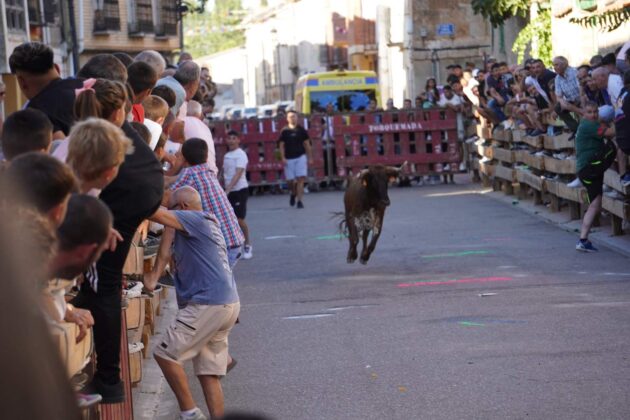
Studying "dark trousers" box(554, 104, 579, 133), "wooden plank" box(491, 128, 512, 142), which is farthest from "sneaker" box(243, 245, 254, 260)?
"wooden plank" box(491, 128, 512, 142)

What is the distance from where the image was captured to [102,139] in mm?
5055

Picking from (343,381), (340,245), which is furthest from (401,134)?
(343,381)

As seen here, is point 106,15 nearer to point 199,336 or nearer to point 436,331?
point 436,331

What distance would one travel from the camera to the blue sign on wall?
4634cm

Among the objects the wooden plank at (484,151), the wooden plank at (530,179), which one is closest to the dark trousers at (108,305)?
the wooden plank at (530,179)

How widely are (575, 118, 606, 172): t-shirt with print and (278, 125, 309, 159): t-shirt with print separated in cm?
1274

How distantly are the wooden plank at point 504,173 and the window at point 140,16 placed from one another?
24.0 meters

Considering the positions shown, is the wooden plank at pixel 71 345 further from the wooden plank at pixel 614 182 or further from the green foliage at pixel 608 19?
the green foliage at pixel 608 19

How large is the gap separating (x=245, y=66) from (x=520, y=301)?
308 feet

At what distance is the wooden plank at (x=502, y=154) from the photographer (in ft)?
82.8

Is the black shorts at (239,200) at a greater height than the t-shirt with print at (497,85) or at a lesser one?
lesser

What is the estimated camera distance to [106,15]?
4566 centimetres

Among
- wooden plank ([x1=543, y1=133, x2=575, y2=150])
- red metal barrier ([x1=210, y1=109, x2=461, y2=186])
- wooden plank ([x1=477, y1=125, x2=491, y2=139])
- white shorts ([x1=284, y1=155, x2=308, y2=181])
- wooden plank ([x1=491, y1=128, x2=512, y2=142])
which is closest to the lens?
wooden plank ([x1=543, y1=133, x2=575, y2=150])

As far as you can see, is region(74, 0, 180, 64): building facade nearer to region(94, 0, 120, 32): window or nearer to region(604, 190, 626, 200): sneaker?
region(94, 0, 120, 32): window
